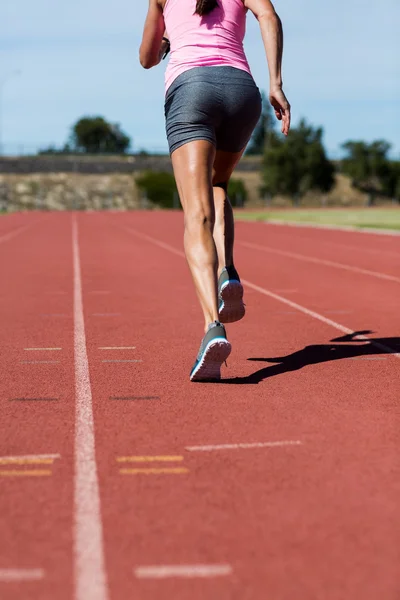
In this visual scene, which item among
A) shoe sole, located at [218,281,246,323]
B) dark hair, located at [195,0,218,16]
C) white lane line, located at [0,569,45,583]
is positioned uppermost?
dark hair, located at [195,0,218,16]

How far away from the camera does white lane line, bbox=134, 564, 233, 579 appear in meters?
2.40

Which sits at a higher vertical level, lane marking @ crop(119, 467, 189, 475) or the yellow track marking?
lane marking @ crop(119, 467, 189, 475)

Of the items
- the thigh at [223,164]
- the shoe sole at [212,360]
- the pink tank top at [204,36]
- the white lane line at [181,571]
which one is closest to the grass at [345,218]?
the thigh at [223,164]

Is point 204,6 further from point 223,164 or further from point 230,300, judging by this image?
point 230,300

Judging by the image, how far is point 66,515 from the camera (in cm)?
289

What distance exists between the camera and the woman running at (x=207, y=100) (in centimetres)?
487

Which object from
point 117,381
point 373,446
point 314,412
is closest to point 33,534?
point 373,446

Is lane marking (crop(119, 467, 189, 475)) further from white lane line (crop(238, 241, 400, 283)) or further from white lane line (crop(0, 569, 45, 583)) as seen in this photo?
white lane line (crop(238, 241, 400, 283))

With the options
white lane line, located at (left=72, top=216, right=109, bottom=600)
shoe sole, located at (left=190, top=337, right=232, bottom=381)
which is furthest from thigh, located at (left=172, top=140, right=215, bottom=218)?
white lane line, located at (left=72, top=216, right=109, bottom=600)

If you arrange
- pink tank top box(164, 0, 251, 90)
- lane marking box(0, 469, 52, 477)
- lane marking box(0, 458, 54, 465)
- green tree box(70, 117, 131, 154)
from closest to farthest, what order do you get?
lane marking box(0, 469, 52, 477) → lane marking box(0, 458, 54, 465) → pink tank top box(164, 0, 251, 90) → green tree box(70, 117, 131, 154)

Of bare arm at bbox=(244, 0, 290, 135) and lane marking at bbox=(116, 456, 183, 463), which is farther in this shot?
bare arm at bbox=(244, 0, 290, 135)

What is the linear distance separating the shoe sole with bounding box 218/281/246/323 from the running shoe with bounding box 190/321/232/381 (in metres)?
0.59

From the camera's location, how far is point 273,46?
4969mm

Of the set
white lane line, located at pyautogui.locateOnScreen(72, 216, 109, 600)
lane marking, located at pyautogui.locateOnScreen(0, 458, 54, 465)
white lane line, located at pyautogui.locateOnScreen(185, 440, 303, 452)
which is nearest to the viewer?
white lane line, located at pyautogui.locateOnScreen(72, 216, 109, 600)
